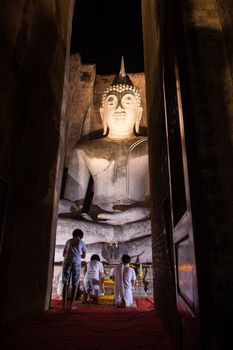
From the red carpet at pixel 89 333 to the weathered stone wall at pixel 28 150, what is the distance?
0.21m

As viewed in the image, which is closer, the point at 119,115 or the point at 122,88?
the point at 119,115

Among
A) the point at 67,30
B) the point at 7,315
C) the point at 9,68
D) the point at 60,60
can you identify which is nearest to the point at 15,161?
the point at 9,68

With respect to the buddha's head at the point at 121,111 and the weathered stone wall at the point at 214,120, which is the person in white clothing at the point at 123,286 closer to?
the weathered stone wall at the point at 214,120

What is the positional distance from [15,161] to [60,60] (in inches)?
97.0

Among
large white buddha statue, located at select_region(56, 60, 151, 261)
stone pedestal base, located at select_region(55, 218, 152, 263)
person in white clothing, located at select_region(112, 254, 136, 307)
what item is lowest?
person in white clothing, located at select_region(112, 254, 136, 307)

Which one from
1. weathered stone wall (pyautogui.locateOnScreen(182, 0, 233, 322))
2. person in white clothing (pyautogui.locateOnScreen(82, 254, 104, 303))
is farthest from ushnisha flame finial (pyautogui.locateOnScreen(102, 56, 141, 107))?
weathered stone wall (pyautogui.locateOnScreen(182, 0, 233, 322))

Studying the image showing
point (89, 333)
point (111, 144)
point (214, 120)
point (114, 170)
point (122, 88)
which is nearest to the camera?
point (214, 120)

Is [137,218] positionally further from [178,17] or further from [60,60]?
[178,17]

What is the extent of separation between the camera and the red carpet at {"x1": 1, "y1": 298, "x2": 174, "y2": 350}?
6.51ft

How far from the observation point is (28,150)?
2.86m

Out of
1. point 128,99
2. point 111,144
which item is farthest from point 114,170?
point 128,99

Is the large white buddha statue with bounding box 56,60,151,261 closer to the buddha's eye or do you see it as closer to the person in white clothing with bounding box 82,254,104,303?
the buddha's eye

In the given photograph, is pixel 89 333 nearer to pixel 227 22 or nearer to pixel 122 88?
pixel 227 22

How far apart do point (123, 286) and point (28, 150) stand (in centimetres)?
255
